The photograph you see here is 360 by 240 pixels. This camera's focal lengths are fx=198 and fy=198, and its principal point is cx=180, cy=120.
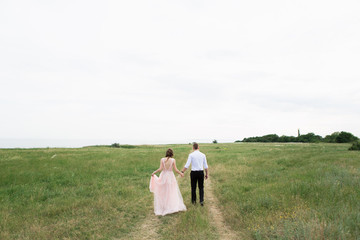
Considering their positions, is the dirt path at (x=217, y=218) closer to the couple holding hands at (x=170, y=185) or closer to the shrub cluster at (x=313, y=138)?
the couple holding hands at (x=170, y=185)

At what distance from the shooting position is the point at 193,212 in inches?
315

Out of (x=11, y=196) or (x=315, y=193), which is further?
(x=11, y=196)

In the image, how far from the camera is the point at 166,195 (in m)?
8.70

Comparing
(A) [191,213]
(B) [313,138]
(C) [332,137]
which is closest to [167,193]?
(A) [191,213]

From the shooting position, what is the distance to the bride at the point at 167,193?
852 cm

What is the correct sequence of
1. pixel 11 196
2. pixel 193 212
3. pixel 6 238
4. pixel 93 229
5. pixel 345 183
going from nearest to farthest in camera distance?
pixel 6 238 → pixel 93 229 → pixel 193 212 → pixel 345 183 → pixel 11 196

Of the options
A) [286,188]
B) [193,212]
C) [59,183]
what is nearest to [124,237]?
[193,212]

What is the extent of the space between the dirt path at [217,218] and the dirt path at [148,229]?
83.7 inches

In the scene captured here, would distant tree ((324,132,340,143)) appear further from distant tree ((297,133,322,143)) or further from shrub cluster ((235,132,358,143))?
distant tree ((297,133,322,143))

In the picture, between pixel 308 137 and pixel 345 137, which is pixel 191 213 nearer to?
pixel 345 137

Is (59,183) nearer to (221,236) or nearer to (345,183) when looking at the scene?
(221,236)

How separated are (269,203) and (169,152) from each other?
182 inches

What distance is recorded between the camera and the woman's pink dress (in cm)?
851

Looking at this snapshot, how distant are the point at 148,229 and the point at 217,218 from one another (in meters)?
2.70
